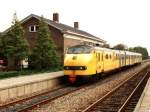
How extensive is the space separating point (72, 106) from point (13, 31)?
23528 millimetres

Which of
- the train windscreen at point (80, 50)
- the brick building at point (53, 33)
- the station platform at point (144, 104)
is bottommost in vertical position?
the station platform at point (144, 104)

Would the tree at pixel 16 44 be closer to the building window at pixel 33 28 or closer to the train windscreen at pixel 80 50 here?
the building window at pixel 33 28

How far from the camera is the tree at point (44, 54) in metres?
37.9

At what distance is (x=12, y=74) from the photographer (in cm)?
2923

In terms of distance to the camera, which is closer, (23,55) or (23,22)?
(23,55)

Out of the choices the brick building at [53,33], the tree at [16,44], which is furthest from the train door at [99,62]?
the brick building at [53,33]

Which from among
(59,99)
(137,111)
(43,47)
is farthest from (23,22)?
(137,111)

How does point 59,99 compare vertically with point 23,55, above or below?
below

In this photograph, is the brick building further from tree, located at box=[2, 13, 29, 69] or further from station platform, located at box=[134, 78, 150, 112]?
station platform, located at box=[134, 78, 150, 112]

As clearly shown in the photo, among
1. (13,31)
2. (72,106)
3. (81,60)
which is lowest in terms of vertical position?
(72,106)

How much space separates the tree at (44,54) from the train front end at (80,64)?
48.5ft

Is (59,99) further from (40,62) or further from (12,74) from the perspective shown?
(40,62)

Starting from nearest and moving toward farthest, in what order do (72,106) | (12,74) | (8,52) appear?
1. (72,106)
2. (12,74)
3. (8,52)

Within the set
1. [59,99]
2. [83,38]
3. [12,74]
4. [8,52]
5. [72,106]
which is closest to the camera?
[72,106]
